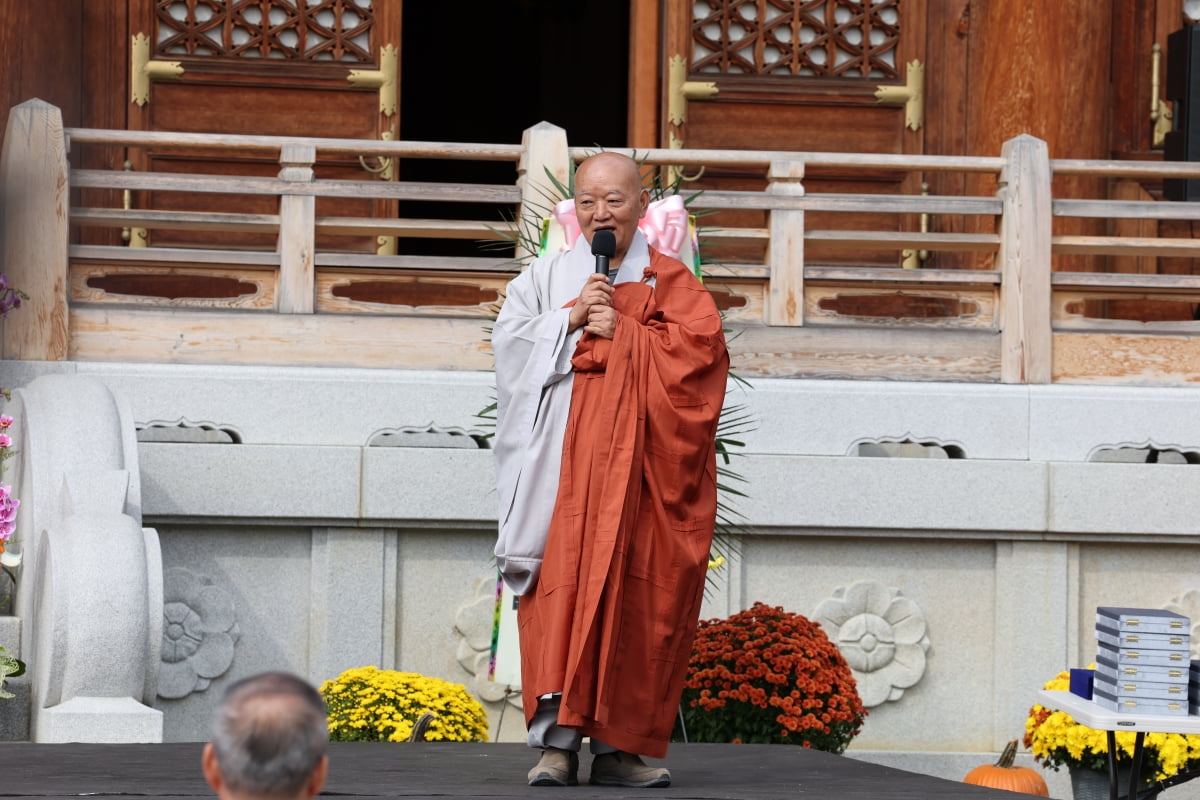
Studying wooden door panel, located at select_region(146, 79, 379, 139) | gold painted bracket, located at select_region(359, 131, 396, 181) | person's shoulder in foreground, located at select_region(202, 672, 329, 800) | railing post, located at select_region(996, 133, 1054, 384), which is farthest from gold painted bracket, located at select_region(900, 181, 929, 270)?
person's shoulder in foreground, located at select_region(202, 672, 329, 800)

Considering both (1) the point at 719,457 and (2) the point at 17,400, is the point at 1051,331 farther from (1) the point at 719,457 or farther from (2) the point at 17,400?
(2) the point at 17,400

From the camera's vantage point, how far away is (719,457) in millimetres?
6180

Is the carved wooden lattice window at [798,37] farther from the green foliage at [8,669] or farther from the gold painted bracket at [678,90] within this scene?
the green foliage at [8,669]

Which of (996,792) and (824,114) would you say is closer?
(996,792)

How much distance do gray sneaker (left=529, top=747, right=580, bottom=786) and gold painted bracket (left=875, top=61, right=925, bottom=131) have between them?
5.01 m

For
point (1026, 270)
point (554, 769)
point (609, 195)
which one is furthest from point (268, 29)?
point (554, 769)

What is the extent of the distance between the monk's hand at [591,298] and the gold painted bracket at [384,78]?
4229mm

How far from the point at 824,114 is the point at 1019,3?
998mm

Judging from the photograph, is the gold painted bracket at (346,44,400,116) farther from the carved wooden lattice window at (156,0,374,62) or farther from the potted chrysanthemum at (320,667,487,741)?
the potted chrysanthemum at (320,667,487,741)

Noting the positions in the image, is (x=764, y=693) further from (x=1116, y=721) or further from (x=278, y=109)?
(x=278, y=109)

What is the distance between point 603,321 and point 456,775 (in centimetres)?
105

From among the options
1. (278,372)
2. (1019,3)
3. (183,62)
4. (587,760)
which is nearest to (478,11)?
(183,62)

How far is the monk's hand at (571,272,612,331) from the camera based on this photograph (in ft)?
12.3

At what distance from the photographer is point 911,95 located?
797 centimetres
